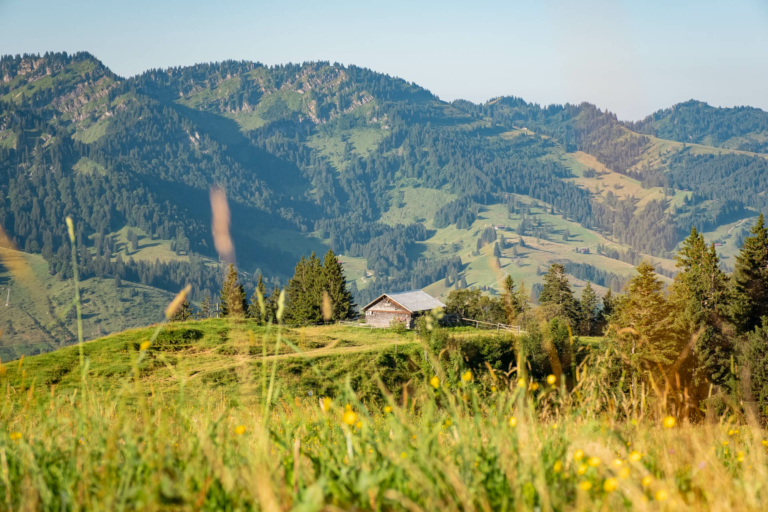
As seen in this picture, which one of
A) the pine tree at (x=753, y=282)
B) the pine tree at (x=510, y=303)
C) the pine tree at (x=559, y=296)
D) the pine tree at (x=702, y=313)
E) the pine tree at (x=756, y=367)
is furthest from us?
the pine tree at (x=510, y=303)

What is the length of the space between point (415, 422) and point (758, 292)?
45895 mm

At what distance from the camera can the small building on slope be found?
76.4m

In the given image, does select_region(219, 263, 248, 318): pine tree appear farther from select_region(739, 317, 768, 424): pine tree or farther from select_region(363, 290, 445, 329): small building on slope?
select_region(739, 317, 768, 424): pine tree

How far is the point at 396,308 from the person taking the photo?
77438mm

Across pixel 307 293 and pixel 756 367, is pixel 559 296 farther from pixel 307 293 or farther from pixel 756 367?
pixel 756 367

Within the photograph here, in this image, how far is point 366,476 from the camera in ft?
7.84

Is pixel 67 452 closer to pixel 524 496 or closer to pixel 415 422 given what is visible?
pixel 524 496

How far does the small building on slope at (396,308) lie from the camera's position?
251 ft

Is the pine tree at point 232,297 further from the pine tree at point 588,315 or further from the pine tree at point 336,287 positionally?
the pine tree at point 588,315

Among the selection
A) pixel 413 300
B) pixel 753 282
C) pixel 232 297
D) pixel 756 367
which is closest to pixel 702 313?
pixel 753 282

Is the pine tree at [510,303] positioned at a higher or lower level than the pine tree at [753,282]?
lower

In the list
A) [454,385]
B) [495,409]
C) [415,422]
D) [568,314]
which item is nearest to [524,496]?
[495,409]

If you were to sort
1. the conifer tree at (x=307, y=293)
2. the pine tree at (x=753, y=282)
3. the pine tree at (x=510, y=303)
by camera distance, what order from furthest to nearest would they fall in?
the pine tree at (x=510, y=303)
the conifer tree at (x=307, y=293)
the pine tree at (x=753, y=282)

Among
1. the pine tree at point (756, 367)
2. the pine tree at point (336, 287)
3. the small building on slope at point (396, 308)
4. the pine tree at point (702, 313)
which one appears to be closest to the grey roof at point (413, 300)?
the small building on slope at point (396, 308)
